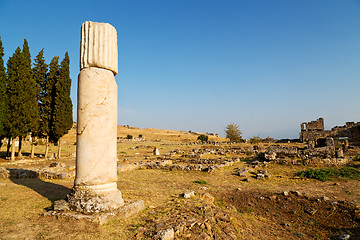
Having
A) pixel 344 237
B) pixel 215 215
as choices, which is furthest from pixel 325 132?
pixel 215 215

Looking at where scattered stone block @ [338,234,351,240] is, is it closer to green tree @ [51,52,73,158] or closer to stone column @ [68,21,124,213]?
stone column @ [68,21,124,213]

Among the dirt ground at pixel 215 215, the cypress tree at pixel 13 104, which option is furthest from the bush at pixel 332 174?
the cypress tree at pixel 13 104

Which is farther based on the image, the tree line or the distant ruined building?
the distant ruined building

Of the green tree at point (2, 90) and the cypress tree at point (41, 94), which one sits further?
the cypress tree at point (41, 94)

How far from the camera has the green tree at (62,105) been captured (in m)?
20.3

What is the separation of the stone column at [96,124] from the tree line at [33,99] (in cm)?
1608

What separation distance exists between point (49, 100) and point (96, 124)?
18.9 m

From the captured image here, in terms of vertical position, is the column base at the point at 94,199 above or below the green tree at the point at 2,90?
below

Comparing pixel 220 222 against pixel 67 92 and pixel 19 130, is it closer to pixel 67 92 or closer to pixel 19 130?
pixel 19 130

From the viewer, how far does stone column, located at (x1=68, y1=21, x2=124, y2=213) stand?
5.26 metres

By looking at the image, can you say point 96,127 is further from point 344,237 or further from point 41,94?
point 41,94

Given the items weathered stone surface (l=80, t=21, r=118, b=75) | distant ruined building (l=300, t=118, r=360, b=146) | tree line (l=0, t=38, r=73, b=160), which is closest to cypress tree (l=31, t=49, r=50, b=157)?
tree line (l=0, t=38, r=73, b=160)

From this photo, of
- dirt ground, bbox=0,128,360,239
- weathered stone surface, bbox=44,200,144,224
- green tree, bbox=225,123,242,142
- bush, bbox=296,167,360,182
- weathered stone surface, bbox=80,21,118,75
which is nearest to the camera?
dirt ground, bbox=0,128,360,239

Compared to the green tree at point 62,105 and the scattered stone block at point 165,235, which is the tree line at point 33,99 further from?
the scattered stone block at point 165,235
